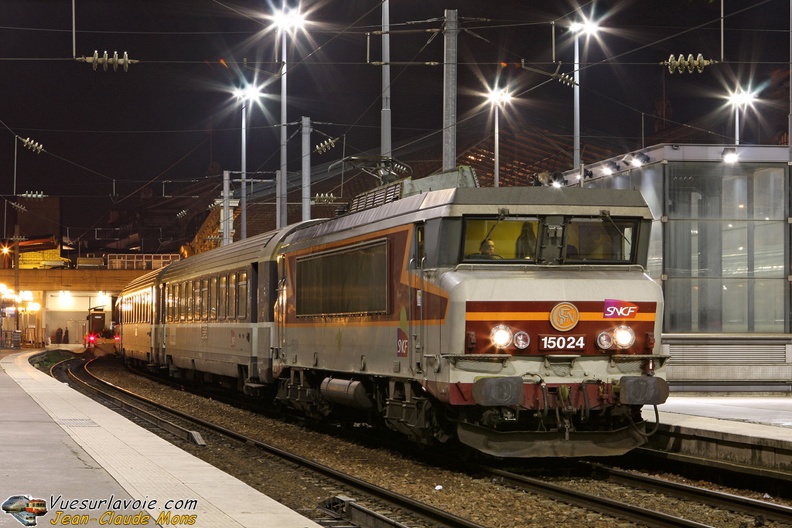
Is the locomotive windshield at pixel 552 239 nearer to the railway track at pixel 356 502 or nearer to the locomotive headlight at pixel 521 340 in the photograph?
the locomotive headlight at pixel 521 340

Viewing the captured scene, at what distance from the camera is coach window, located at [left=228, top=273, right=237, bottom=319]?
24703mm

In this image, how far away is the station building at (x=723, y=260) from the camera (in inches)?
942

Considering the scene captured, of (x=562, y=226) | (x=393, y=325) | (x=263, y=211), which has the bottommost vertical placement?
(x=393, y=325)

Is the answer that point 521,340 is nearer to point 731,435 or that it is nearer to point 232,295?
point 731,435

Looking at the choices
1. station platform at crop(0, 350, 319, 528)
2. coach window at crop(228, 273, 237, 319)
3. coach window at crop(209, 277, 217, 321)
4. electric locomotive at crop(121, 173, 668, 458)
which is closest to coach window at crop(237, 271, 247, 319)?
coach window at crop(228, 273, 237, 319)

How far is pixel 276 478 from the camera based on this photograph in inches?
582

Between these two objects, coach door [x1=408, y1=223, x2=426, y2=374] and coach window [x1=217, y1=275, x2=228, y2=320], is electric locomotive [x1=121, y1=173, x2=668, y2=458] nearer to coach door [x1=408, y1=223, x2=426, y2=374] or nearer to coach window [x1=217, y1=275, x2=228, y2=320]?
coach door [x1=408, y1=223, x2=426, y2=374]

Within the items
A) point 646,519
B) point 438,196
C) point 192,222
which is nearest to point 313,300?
point 438,196

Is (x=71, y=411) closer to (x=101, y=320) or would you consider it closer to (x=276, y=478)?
(x=276, y=478)

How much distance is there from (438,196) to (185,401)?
52.8 ft

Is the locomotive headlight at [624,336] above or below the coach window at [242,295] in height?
below

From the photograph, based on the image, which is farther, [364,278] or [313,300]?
[313,300]

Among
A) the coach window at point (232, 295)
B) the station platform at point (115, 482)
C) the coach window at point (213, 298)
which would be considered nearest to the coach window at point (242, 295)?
the coach window at point (232, 295)

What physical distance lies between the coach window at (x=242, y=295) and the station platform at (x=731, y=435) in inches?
341
